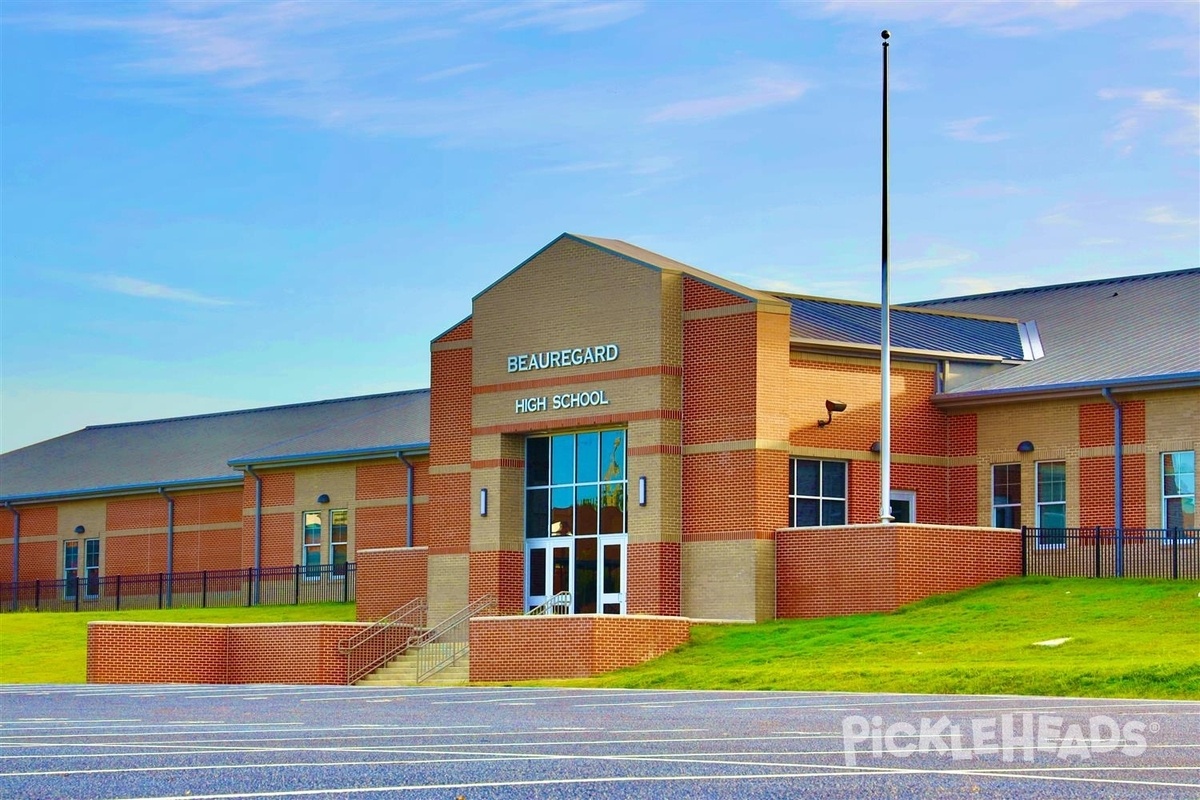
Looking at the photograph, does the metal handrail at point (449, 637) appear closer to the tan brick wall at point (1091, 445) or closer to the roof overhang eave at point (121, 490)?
the tan brick wall at point (1091, 445)

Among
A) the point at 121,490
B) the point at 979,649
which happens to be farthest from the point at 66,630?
the point at 979,649

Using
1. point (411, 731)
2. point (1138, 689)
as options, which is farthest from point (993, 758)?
point (1138, 689)

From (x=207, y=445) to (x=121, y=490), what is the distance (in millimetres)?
4394

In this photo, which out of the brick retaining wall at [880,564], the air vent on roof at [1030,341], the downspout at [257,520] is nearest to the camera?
the brick retaining wall at [880,564]

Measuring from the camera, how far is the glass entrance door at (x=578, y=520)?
132 ft

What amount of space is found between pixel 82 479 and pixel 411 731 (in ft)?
153

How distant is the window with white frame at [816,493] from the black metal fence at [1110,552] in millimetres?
3927

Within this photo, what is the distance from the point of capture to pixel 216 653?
39594 millimetres

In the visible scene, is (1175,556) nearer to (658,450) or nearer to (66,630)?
(658,450)

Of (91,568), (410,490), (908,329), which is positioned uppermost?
(908,329)

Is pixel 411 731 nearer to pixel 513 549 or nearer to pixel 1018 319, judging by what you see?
pixel 513 549

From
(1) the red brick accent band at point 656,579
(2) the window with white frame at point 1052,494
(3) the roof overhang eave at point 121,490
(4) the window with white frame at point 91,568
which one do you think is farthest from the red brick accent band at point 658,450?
(4) the window with white frame at point 91,568

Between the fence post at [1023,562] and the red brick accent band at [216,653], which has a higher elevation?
the fence post at [1023,562]

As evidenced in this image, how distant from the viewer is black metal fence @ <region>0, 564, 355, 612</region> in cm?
5166
